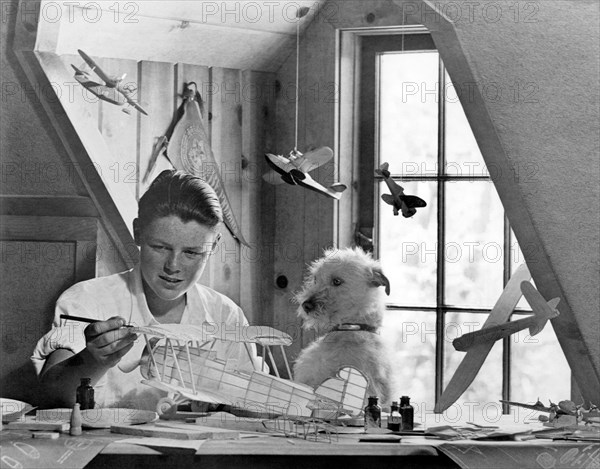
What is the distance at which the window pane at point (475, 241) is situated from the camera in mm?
2121

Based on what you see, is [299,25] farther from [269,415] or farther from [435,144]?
[269,415]

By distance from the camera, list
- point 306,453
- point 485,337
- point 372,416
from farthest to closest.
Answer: point 485,337
point 372,416
point 306,453

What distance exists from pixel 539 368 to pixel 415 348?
0.27 metres

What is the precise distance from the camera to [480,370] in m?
2.13

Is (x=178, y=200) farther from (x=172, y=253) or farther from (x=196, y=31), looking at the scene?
(x=196, y=31)

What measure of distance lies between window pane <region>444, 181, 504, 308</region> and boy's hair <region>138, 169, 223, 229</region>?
0.51 m

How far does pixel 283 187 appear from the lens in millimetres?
2105

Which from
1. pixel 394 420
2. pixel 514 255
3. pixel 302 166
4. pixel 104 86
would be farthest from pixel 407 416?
pixel 104 86

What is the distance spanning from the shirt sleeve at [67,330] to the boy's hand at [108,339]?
0.14 ft

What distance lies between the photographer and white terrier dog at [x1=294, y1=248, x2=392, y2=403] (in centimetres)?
201

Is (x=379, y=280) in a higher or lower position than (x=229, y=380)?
higher

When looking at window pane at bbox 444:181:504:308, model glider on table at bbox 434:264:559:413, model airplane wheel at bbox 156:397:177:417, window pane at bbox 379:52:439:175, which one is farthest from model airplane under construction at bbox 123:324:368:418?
window pane at bbox 379:52:439:175

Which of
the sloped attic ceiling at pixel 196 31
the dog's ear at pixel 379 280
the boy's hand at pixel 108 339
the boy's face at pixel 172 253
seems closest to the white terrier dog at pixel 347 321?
the dog's ear at pixel 379 280

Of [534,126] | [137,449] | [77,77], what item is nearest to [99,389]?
[137,449]
